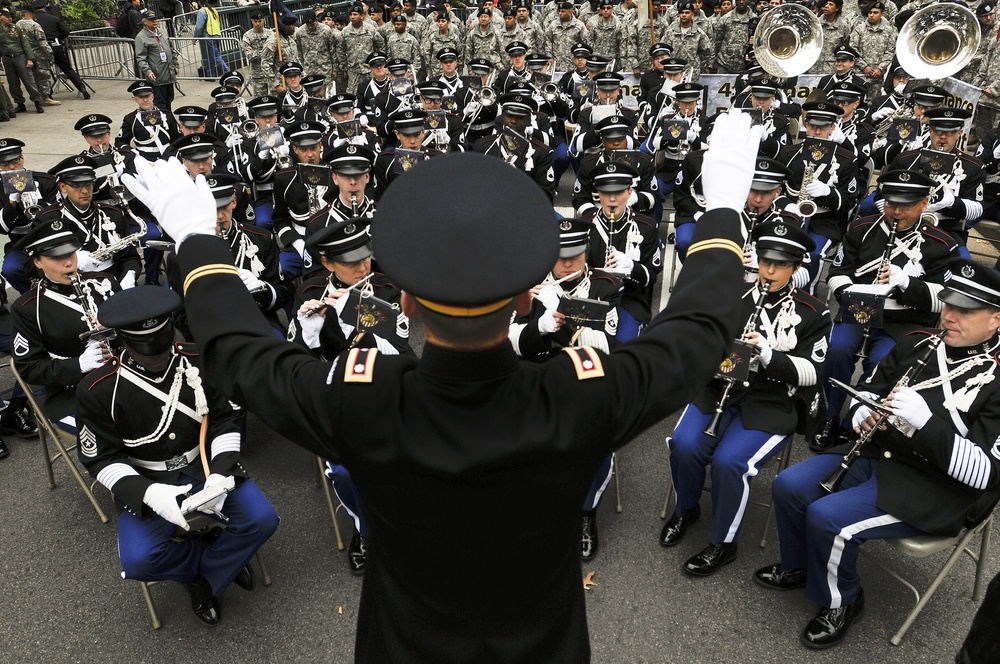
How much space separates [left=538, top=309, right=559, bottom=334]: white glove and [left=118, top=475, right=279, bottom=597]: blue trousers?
1823 millimetres

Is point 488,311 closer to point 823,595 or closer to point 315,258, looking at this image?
point 823,595

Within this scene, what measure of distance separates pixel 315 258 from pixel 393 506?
453 centimetres

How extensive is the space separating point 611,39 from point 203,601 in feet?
44.8

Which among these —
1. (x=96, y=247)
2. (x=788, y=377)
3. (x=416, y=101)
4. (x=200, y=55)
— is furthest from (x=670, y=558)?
(x=200, y=55)

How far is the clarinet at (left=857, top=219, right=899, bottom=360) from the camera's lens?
538 cm

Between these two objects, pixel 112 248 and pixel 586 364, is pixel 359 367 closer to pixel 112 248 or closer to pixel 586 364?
pixel 586 364

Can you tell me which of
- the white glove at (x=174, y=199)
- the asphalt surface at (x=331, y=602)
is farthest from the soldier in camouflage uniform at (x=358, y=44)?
the white glove at (x=174, y=199)

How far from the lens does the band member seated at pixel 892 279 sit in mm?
5207

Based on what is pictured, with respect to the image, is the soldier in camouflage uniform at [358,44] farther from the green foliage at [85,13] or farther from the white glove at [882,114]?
the white glove at [882,114]

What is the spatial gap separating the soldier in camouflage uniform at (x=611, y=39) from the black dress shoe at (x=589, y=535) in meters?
12.3

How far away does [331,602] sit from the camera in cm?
404

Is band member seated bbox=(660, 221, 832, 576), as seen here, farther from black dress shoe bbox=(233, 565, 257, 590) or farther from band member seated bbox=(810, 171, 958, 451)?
black dress shoe bbox=(233, 565, 257, 590)

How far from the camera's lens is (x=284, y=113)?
1095 centimetres

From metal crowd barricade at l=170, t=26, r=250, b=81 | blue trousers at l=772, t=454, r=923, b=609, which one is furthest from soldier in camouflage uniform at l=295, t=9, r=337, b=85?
blue trousers at l=772, t=454, r=923, b=609
